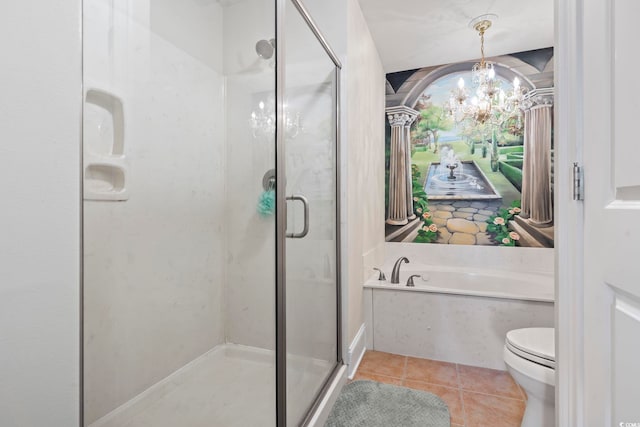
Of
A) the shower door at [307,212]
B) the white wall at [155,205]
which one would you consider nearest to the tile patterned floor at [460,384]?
the shower door at [307,212]

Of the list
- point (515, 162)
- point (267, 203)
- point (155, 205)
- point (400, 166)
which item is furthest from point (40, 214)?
point (515, 162)

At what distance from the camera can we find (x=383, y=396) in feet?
5.94

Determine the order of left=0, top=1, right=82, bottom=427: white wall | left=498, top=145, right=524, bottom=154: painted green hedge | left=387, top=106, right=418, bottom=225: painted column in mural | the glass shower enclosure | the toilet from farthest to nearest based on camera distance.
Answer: left=387, top=106, right=418, bottom=225: painted column in mural, left=498, top=145, right=524, bottom=154: painted green hedge, the toilet, the glass shower enclosure, left=0, top=1, right=82, bottom=427: white wall

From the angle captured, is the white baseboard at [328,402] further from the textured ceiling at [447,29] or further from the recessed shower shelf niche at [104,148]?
the textured ceiling at [447,29]

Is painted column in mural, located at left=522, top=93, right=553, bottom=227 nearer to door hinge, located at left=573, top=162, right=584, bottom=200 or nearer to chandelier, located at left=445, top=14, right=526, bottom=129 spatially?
chandelier, located at left=445, top=14, right=526, bottom=129

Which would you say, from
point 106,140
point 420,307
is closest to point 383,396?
point 420,307

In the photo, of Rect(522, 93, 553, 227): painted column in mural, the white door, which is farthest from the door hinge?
Rect(522, 93, 553, 227): painted column in mural

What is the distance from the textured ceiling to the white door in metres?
1.92

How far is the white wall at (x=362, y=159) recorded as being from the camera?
2113 mm

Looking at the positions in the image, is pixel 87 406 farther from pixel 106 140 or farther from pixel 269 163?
pixel 269 163

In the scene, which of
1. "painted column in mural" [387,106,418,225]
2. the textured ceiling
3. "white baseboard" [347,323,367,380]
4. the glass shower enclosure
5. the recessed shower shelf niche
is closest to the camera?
the recessed shower shelf niche

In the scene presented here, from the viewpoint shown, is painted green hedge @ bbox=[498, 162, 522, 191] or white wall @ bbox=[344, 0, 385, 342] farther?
painted green hedge @ bbox=[498, 162, 522, 191]

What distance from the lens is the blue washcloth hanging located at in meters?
1.33

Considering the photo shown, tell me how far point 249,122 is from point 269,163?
258mm
